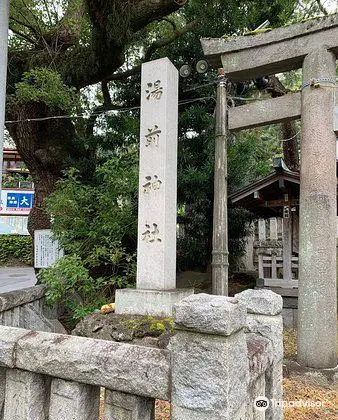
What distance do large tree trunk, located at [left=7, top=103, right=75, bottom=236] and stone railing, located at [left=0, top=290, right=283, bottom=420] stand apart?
21.1ft

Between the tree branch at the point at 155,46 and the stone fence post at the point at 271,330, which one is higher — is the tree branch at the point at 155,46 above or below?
above

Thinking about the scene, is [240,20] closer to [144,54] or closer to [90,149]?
[144,54]

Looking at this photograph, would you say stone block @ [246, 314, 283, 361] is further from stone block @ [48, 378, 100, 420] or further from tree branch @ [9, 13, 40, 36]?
tree branch @ [9, 13, 40, 36]

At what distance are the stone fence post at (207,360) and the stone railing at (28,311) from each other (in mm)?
3789

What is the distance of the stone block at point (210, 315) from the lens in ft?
4.75

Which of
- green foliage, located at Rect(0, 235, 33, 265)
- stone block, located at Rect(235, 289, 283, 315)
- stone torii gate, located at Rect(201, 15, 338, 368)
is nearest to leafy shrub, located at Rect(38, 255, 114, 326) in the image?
stone torii gate, located at Rect(201, 15, 338, 368)

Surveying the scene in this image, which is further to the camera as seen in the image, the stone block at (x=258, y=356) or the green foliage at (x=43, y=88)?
the green foliage at (x=43, y=88)

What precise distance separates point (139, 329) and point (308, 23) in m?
4.81

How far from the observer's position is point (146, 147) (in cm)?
539

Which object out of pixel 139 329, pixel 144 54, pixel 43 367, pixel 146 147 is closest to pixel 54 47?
pixel 144 54

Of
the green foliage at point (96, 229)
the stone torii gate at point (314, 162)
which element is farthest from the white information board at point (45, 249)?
the stone torii gate at point (314, 162)

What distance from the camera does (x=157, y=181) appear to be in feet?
17.3

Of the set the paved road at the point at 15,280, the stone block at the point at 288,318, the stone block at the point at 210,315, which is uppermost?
the stone block at the point at 210,315

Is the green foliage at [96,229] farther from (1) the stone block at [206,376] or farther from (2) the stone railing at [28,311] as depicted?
(1) the stone block at [206,376]
